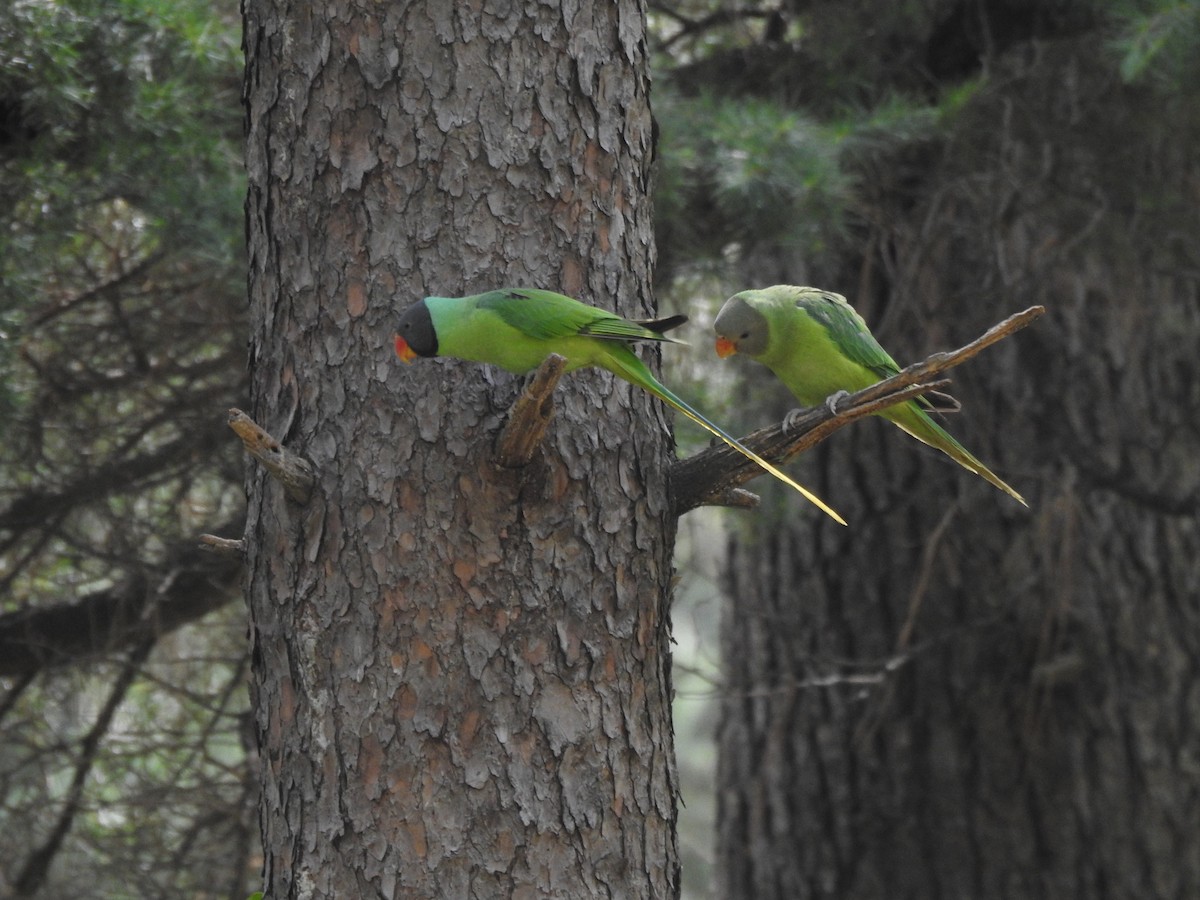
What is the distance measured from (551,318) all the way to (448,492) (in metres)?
0.37

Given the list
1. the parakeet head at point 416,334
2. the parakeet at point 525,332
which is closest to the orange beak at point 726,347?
the parakeet at point 525,332

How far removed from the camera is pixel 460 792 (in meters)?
2.21

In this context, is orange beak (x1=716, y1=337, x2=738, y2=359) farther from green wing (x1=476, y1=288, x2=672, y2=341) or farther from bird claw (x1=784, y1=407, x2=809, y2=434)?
green wing (x1=476, y1=288, x2=672, y2=341)

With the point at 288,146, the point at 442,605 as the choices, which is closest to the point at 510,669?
the point at 442,605

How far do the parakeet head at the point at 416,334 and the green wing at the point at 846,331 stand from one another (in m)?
1.33

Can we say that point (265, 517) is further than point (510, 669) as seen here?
Yes

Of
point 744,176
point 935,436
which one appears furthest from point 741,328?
point 744,176

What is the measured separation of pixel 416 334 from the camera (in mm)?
2236

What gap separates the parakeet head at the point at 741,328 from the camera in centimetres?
327

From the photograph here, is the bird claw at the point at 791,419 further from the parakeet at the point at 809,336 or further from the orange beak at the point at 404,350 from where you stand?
the orange beak at the point at 404,350

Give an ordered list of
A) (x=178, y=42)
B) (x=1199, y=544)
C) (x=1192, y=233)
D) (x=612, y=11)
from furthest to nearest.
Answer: (x=1199, y=544), (x=1192, y=233), (x=178, y=42), (x=612, y=11)

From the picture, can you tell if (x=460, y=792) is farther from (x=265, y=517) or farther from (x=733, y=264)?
(x=733, y=264)

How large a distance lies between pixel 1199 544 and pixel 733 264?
228 cm

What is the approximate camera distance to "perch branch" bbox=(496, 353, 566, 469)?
2.00 m
